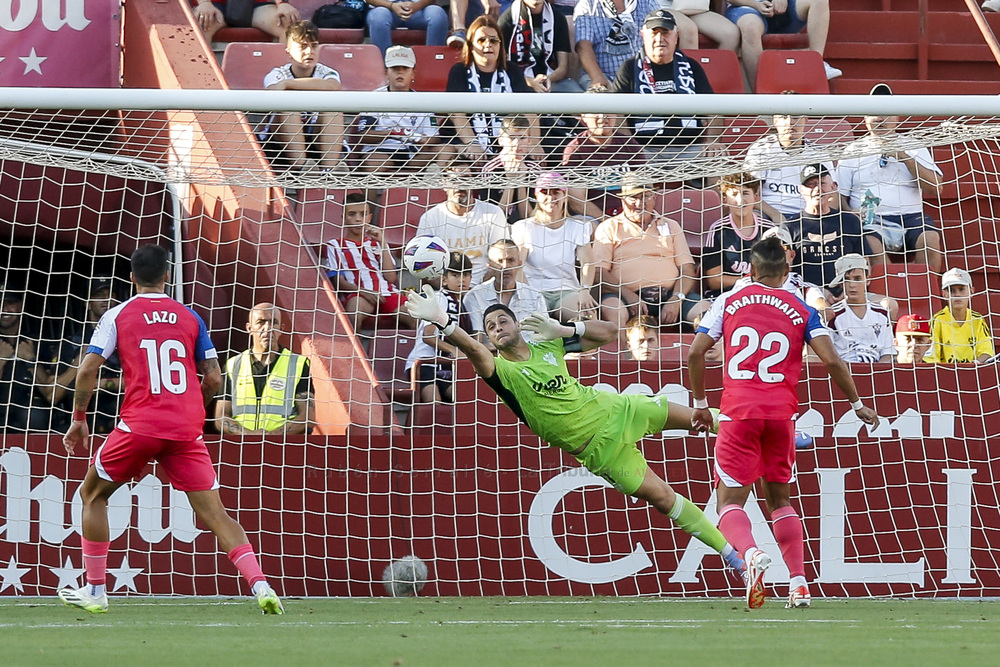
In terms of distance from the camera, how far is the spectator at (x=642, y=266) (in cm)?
898

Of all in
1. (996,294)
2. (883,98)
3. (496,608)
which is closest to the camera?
(496,608)

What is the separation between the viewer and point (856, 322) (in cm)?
884

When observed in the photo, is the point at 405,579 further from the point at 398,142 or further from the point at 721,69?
the point at 721,69

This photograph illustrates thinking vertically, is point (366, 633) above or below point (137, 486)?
below

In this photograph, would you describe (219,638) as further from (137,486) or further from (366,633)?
(137,486)

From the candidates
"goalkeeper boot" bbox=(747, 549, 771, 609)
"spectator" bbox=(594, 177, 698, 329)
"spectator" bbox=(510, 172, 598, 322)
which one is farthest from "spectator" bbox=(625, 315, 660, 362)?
"goalkeeper boot" bbox=(747, 549, 771, 609)

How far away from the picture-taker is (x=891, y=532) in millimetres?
8078

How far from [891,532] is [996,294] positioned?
2.43m

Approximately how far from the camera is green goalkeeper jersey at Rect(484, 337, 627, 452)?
287 inches

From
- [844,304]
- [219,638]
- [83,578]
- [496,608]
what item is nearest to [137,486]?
[83,578]

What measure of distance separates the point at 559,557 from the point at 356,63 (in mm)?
4709

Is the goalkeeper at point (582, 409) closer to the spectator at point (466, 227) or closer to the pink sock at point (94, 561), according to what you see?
the spectator at point (466, 227)

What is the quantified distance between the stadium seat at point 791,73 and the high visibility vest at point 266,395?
5129 millimetres

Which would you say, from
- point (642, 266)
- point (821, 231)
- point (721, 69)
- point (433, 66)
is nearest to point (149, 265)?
point (642, 266)
